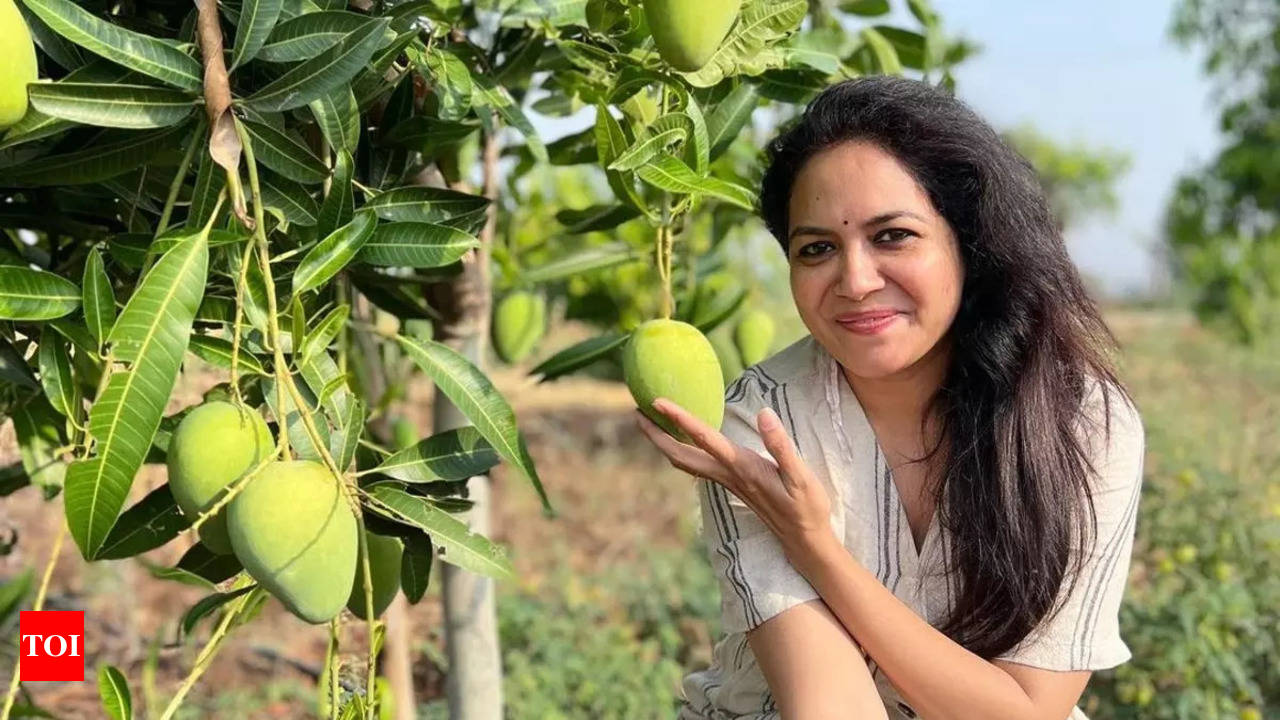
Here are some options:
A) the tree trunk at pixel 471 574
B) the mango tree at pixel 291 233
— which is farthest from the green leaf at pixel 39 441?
the tree trunk at pixel 471 574

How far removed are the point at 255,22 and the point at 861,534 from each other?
2.37 ft

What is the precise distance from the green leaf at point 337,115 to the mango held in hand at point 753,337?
30.7 inches

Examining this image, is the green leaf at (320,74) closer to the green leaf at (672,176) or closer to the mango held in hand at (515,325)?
the green leaf at (672,176)

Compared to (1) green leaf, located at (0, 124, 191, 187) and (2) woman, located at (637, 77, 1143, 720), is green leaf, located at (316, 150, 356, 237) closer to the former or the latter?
(1) green leaf, located at (0, 124, 191, 187)

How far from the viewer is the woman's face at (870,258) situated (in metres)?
1.10

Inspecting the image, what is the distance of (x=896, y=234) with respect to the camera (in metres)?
1.11

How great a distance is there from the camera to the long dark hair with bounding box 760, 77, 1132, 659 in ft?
3.76

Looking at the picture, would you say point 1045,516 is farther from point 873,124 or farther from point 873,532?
point 873,124

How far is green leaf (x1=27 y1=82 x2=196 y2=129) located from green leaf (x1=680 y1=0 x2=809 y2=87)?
14.3 inches

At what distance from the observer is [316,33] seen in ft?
2.73

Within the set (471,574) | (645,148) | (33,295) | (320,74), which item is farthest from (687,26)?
(471,574)

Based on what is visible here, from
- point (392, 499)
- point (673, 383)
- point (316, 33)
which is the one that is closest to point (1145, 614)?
point (673, 383)


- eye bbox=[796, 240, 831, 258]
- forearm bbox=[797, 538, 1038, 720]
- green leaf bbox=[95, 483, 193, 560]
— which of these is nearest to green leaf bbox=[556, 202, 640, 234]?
eye bbox=[796, 240, 831, 258]

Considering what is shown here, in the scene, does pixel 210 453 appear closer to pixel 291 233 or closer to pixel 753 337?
pixel 291 233
